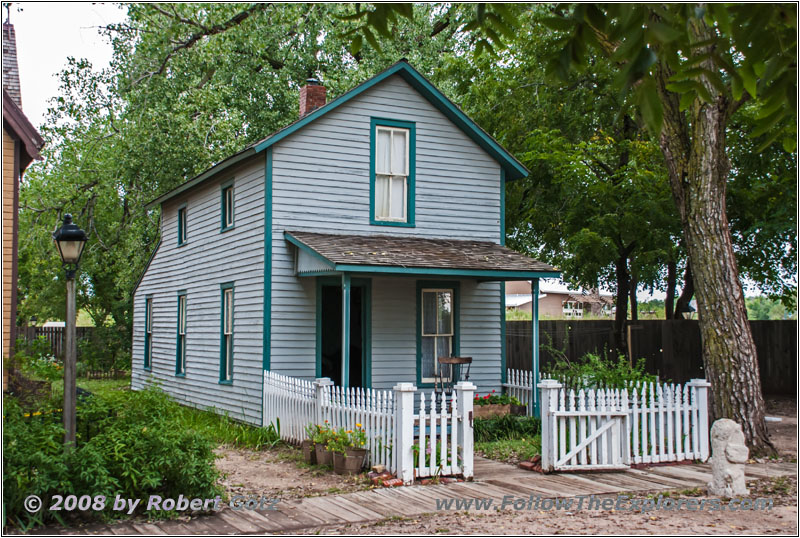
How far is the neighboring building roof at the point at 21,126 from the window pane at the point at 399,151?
21.4 ft

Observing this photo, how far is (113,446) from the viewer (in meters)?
7.64

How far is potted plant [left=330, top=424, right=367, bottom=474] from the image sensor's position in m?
10.2

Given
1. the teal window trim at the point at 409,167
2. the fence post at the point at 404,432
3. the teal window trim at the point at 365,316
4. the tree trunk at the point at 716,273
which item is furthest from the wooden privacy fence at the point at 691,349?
the fence post at the point at 404,432

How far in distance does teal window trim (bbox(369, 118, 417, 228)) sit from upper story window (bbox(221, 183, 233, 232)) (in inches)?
127

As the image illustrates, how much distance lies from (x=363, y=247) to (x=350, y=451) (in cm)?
450

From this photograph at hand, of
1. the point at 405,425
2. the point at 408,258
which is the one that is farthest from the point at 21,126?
the point at 405,425

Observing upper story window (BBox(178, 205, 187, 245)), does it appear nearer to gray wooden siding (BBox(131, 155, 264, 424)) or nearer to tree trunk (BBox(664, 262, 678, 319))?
gray wooden siding (BBox(131, 155, 264, 424))

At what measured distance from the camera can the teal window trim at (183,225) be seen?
1914 centimetres

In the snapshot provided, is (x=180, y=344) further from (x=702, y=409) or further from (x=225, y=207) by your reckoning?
(x=702, y=409)

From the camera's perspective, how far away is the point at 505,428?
13625 millimetres

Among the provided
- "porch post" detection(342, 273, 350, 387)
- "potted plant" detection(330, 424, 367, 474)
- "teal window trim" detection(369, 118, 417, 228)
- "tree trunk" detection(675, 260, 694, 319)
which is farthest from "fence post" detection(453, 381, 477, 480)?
"tree trunk" detection(675, 260, 694, 319)

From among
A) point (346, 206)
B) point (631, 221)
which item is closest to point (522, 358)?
point (631, 221)

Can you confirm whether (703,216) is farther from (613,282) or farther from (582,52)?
(613,282)

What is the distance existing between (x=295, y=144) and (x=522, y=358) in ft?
37.1
